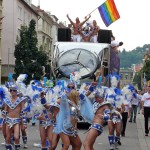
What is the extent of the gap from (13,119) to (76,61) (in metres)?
8.42

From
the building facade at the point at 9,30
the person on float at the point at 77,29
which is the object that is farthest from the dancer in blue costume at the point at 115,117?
the building facade at the point at 9,30

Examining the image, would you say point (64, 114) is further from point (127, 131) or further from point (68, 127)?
point (127, 131)

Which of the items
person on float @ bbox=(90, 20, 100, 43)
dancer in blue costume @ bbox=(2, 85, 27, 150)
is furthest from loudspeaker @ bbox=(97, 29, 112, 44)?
dancer in blue costume @ bbox=(2, 85, 27, 150)

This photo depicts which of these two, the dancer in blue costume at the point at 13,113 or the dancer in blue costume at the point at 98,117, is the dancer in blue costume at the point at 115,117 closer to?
the dancer in blue costume at the point at 98,117

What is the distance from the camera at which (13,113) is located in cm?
1109

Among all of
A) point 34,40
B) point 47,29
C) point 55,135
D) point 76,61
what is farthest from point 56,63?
point 47,29

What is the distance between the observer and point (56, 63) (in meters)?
19.5

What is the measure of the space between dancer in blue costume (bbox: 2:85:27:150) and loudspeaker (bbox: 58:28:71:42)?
32.3ft

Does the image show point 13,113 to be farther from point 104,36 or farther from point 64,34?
point 104,36

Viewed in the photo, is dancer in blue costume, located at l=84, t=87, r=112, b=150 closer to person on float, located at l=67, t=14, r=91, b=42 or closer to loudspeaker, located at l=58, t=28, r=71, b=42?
loudspeaker, located at l=58, t=28, r=71, b=42

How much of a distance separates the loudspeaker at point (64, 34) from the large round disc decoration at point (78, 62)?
1584 mm

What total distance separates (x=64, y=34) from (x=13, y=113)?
1033 centimetres

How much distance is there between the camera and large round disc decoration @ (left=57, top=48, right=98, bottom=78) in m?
19.2

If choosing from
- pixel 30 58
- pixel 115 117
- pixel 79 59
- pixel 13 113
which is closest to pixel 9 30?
pixel 30 58
